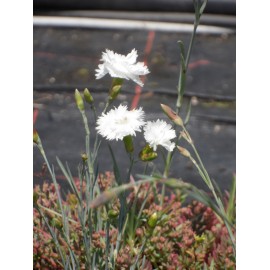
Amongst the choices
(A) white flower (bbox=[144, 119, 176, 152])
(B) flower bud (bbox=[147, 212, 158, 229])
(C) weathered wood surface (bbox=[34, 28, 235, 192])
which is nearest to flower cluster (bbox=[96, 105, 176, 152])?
(A) white flower (bbox=[144, 119, 176, 152])

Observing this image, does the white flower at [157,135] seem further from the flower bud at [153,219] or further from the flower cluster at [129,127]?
A: the flower bud at [153,219]

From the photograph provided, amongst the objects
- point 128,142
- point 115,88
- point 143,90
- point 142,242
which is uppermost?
point 143,90

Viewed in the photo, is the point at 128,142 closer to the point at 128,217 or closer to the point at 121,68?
the point at 121,68

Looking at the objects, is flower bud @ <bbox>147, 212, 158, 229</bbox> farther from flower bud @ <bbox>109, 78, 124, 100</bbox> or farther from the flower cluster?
flower bud @ <bbox>109, 78, 124, 100</bbox>

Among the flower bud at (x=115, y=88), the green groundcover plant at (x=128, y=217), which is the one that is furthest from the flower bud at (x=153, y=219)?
the flower bud at (x=115, y=88)

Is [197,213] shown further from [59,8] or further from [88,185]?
[59,8]

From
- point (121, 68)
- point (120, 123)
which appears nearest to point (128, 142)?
point (120, 123)
